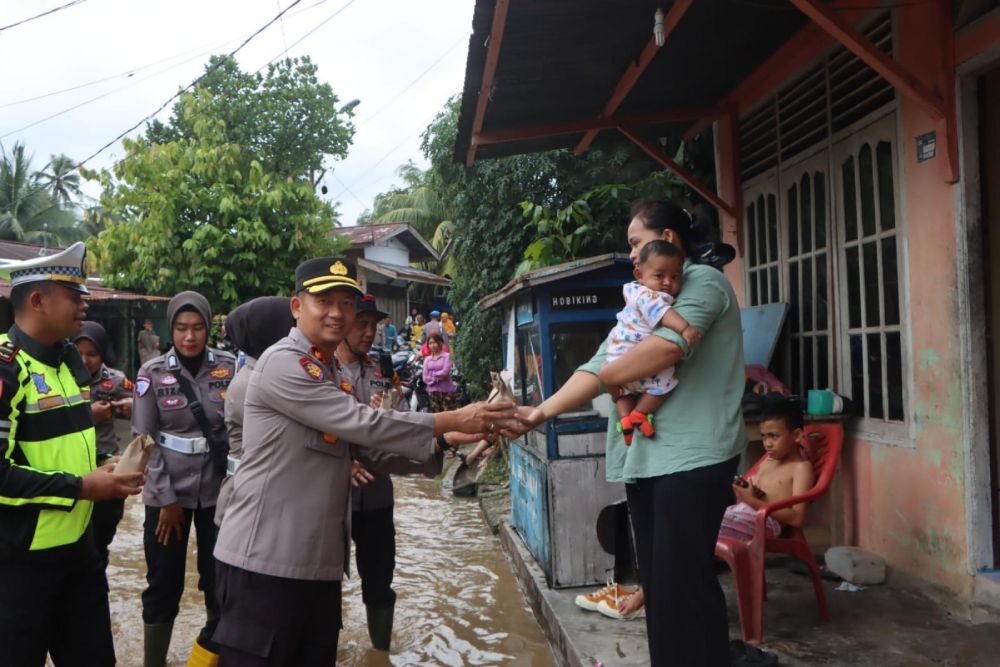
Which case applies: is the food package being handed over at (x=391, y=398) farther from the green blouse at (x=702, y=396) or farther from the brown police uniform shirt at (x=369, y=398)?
the green blouse at (x=702, y=396)

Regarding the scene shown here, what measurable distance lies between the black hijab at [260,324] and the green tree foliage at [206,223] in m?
9.59

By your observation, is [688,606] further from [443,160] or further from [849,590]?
[443,160]

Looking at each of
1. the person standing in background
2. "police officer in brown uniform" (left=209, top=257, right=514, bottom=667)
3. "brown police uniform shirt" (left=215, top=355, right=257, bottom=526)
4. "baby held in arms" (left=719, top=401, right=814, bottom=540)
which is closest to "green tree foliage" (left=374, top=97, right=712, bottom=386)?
"baby held in arms" (left=719, top=401, right=814, bottom=540)

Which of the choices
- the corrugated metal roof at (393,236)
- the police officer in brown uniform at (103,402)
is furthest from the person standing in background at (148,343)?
the police officer in brown uniform at (103,402)

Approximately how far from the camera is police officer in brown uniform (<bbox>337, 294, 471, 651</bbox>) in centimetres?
427

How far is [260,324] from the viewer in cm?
369

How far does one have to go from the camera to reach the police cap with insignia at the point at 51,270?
9.31 ft

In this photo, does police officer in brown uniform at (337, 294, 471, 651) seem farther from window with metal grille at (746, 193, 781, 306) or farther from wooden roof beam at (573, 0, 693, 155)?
window with metal grille at (746, 193, 781, 306)

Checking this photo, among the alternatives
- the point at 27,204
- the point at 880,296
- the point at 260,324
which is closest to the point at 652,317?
the point at 260,324

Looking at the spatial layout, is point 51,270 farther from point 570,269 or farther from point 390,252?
point 390,252

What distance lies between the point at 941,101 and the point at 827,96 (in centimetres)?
136

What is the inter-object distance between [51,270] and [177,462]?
1.52 m

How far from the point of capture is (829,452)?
4352mm

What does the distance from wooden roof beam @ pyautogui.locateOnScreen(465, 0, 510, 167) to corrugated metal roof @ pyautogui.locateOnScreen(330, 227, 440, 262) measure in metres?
15.9
